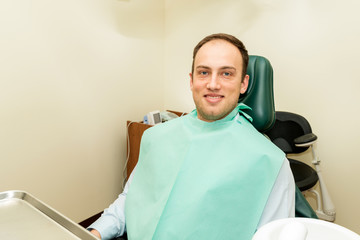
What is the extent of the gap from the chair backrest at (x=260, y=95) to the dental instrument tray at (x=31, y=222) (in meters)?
0.81

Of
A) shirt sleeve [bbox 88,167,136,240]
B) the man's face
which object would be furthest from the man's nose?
shirt sleeve [bbox 88,167,136,240]

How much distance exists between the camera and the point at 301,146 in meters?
1.68

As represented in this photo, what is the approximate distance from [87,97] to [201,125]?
1174 mm

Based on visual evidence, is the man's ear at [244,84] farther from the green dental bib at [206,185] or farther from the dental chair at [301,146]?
the dental chair at [301,146]

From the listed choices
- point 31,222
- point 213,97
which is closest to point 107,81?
point 213,97

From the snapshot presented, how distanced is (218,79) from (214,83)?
34mm

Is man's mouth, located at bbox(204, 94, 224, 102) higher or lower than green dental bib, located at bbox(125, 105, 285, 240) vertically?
higher

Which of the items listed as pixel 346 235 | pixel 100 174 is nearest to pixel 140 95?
pixel 100 174

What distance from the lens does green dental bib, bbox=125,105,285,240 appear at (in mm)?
851

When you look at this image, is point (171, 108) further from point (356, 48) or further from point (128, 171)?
point (356, 48)

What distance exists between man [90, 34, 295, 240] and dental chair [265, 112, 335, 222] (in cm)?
78

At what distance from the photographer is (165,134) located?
1.17 meters

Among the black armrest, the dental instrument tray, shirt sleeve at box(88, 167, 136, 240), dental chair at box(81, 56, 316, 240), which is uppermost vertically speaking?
dental chair at box(81, 56, 316, 240)

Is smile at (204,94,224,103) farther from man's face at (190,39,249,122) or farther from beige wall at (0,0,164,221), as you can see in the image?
beige wall at (0,0,164,221)
